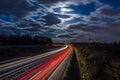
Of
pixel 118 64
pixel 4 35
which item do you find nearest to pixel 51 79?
pixel 118 64

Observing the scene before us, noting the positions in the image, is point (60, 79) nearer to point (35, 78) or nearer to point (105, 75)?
point (35, 78)

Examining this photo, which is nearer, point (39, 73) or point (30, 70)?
point (39, 73)

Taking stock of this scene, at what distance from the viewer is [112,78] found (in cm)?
1750

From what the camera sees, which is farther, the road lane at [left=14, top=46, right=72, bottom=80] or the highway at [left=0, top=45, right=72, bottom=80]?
the highway at [left=0, top=45, right=72, bottom=80]

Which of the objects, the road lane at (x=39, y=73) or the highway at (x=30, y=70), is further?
→ the highway at (x=30, y=70)

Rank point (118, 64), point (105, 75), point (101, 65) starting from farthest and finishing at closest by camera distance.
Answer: point (101, 65), point (105, 75), point (118, 64)

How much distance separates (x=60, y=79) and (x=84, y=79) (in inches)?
137

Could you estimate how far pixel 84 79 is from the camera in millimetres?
27469

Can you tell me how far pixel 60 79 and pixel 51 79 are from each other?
158cm

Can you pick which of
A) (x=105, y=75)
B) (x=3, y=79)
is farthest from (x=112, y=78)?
(x=3, y=79)

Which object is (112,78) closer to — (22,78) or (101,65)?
(101,65)

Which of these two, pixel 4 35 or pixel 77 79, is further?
pixel 4 35

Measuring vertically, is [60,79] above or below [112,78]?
below

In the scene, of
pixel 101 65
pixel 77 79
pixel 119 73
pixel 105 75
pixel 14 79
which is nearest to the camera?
pixel 119 73
